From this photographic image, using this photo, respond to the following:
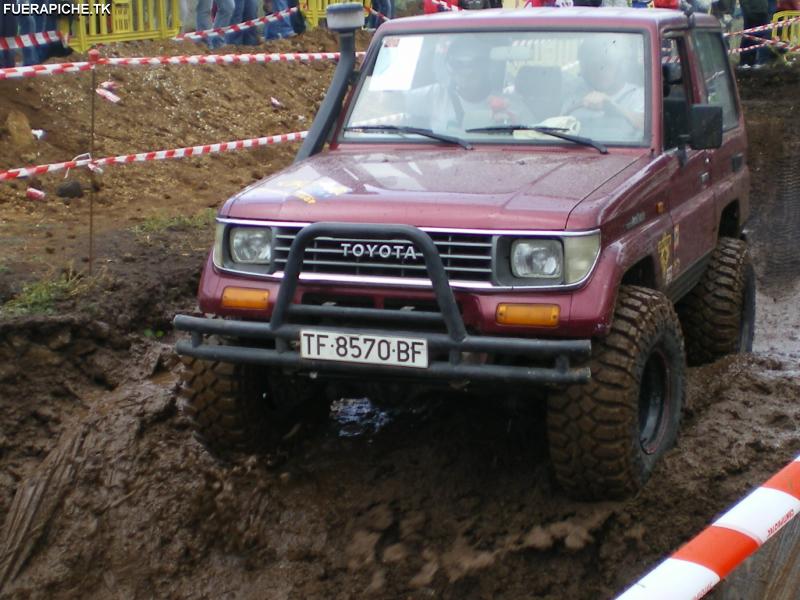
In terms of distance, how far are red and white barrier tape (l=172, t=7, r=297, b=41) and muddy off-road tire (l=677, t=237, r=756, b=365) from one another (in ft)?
30.4

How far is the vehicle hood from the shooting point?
15.0 feet

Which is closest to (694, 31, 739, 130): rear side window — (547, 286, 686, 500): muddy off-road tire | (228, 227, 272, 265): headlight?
(547, 286, 686, 500): muddy off-road tire

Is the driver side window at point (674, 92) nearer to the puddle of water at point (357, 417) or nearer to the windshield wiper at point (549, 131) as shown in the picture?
the windshield wiper at point (549, 131)

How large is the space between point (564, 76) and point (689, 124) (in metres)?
0.61

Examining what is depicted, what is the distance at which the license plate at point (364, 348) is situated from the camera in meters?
Answer: 4.48

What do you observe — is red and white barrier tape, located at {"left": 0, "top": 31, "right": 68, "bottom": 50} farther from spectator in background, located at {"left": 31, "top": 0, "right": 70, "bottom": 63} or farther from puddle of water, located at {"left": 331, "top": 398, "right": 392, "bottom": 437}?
puddle of water, located at {"left": 331, "top": 398, "right": 392, "bottom": 437}

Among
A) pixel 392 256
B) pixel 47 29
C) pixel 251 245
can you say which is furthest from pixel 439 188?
pixel 47 29

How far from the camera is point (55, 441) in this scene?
6031mm

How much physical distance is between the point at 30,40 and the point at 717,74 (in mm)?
7204

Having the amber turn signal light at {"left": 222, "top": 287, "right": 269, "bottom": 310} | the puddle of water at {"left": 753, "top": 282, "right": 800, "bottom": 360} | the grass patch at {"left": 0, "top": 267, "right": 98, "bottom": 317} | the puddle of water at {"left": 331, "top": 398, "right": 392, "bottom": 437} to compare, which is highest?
the amber turn signal light at {"left": 222, "top": 287, "right": 269, "bottom": 310}

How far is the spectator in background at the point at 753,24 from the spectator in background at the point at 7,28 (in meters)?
11.1

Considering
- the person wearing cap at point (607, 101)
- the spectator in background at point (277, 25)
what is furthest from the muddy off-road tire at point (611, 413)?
the spectator in background at point (277, 25)

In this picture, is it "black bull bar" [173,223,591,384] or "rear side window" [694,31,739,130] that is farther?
"rear side window" [694,31,739,130]

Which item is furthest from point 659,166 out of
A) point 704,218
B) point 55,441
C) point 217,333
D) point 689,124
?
point 55,441
